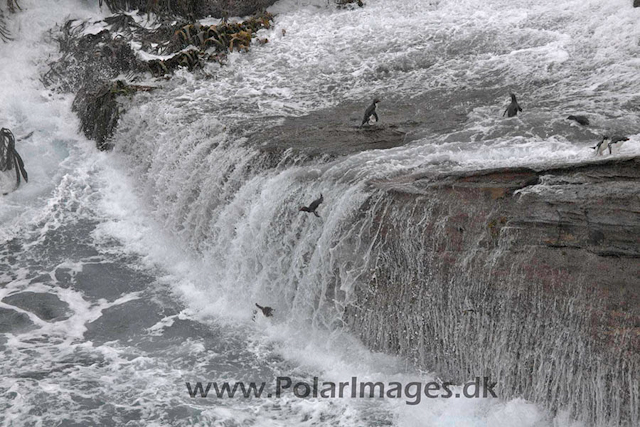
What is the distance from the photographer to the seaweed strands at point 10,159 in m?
12.1

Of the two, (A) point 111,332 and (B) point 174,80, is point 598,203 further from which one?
(B) point 174,80

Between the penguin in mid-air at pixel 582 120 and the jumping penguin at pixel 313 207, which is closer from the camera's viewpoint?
the jumping penguin at pixel 313 207

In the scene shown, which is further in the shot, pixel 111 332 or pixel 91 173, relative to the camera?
pixel 91 173

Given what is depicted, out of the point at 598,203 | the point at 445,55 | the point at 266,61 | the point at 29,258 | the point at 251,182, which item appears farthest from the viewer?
the point at 266,61

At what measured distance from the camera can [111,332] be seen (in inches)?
341

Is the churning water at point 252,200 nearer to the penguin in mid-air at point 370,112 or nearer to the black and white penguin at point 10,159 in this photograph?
the black and white penguin at point 10,159

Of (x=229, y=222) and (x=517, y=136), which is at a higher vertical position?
(x=517, y=136)

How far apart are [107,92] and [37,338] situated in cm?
551

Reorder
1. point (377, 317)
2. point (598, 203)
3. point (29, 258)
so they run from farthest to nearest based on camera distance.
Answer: point (29, 258)
point (377, 317)
point (598, 203)

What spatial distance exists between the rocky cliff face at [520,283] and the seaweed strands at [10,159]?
6.94 m

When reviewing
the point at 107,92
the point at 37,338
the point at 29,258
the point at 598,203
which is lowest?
the point at 37,338

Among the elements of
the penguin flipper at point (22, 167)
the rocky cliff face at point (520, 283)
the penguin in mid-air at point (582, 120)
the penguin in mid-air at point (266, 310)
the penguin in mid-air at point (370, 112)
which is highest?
the penguin in mid-air at point (370, 112)

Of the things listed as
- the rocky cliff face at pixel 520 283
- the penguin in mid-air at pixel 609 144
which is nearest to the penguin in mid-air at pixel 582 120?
the penguin in mid-air at pixel 609 144

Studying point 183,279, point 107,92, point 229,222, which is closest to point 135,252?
point 183,279
